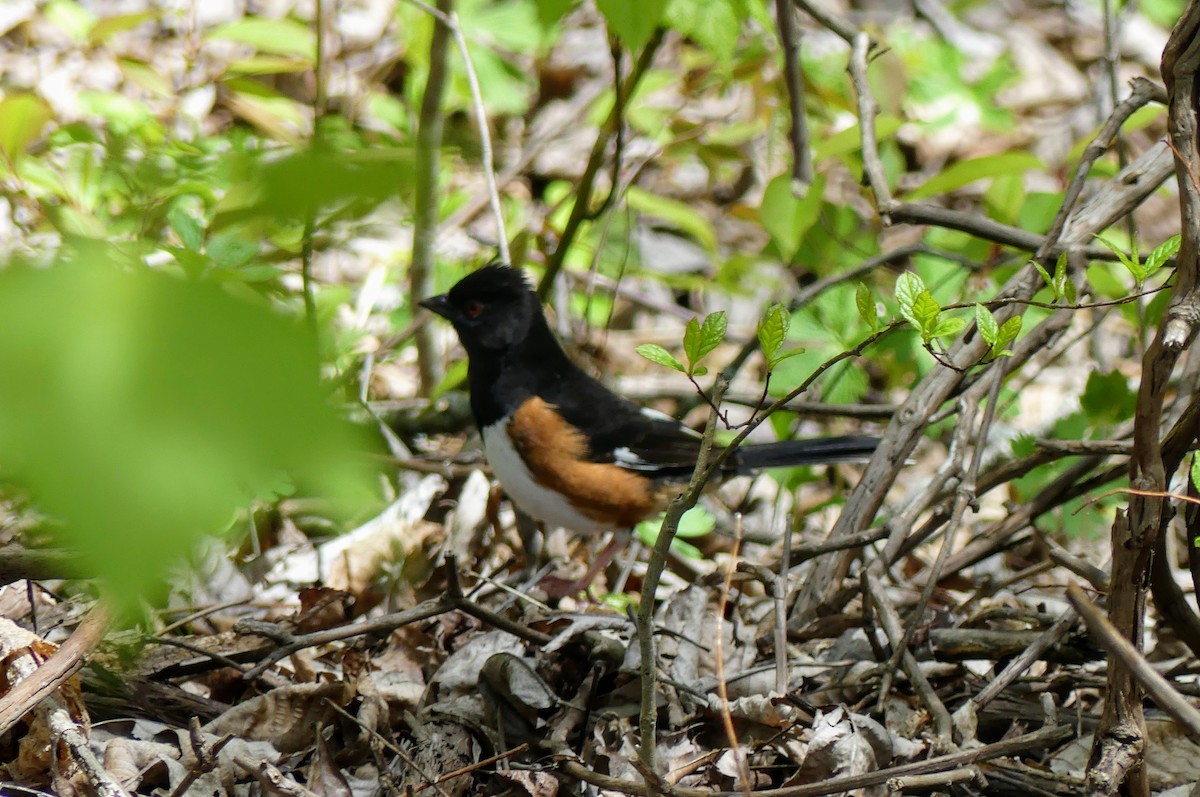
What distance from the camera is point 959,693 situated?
2.31 metres

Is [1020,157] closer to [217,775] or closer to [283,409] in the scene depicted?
[217,775]

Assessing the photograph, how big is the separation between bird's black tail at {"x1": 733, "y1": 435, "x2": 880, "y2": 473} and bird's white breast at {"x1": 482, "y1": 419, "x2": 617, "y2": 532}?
55 cm

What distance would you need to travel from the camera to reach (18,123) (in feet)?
7.68

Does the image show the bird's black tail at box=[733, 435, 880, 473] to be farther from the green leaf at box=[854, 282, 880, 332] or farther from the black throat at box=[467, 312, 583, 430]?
the green leaf at box=[854, 282, 880, 332]

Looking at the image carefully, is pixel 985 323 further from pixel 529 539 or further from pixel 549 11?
pixel 529 539

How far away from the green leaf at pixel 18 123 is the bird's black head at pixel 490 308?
1.23 metres

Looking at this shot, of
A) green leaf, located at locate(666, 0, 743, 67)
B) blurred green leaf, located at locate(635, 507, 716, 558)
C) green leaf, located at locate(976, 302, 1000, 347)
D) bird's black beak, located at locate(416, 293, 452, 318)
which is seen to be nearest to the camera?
green leaf, located at locate(976, 302, 1000, 347)

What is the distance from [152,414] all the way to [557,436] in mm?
2932

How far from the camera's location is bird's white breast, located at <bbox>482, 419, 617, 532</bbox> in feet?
10.9

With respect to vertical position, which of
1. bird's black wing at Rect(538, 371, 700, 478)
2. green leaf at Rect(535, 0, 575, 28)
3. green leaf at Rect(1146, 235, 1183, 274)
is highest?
green leaf at Rect(1146, 235, 1183, 274)

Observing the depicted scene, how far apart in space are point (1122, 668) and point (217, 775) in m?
1.53

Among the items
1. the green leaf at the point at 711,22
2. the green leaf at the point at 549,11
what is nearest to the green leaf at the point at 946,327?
the green leaf at the point at 549,11

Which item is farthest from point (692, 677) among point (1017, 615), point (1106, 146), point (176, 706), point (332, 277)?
point (332, 277)

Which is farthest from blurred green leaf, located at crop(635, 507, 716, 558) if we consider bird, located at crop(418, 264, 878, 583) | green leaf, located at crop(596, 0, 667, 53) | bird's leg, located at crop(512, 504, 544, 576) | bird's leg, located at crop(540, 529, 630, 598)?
green leaf, located at crop(596, 0, 667, 53)
